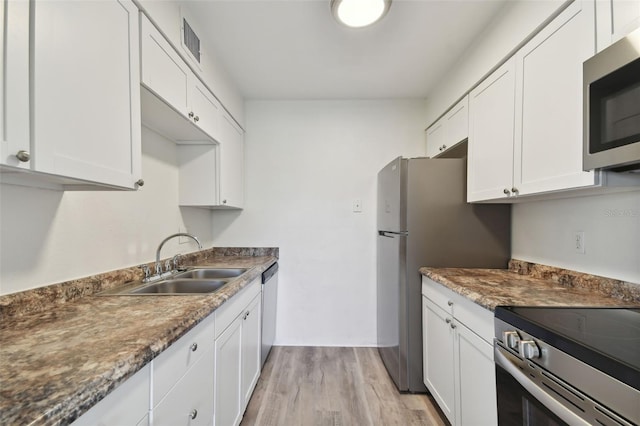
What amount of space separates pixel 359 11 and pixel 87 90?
4.38 ft

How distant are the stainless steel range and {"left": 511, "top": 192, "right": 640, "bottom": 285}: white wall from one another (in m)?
0.30

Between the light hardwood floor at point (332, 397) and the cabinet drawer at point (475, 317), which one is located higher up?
the cabinet drawer at point (475, 317)

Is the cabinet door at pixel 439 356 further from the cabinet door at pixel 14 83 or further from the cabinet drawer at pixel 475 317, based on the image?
the cabinet door at pixel 14 83

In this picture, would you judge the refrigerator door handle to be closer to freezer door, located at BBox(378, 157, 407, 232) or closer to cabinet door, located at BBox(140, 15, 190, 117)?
freezer door, located at BBox(378, 157, 407, 232)

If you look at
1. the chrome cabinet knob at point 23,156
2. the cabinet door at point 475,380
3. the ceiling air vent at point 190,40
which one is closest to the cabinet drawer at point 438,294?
the cabinet door at point 475,380

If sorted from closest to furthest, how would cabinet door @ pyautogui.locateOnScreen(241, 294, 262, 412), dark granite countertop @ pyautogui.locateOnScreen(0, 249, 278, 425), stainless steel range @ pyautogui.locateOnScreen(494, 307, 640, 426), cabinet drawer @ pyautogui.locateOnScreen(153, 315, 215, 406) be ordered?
1. dark granite countertop @ pyautogui.locateOnScreen(0, 249, 278, 425)
2. stainless steel range @ pyautogui.locateOnScreen(494, 307, 640, 426)
3. cabinet drawer @ pyautogui.locateOnScreen(153, 315, 215, 406)
4. cabinet door @ pyautogui.locateOnScreen(241, 294, 262, 412)

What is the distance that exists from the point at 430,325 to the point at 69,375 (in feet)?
5.85

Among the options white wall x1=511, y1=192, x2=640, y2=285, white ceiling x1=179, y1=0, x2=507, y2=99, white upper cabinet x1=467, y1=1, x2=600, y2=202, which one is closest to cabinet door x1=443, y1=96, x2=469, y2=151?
white upper cabinet x1=467, y1=1, x2=600, y2=202

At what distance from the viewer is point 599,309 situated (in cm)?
103

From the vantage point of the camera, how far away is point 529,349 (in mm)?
894

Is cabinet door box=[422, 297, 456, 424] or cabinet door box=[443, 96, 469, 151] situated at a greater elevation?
cabinet door box=[443, 96, 469, 151]

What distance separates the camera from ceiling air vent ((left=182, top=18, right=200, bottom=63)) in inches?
58.8

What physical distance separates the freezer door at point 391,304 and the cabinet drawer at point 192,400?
4.29 feet

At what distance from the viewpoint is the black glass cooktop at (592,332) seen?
67 centimetres
